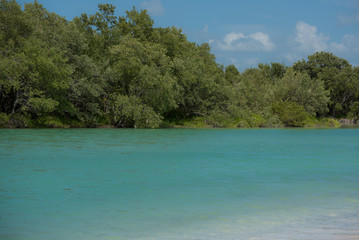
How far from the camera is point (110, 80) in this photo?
142 ft

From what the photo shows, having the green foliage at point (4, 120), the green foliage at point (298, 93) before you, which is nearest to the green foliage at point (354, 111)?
the green foliage at point (298, 93)

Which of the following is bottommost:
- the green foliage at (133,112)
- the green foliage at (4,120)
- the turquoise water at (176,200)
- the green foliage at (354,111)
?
the turquoise water at (176,200)

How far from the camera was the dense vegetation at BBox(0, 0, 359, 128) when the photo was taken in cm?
3512

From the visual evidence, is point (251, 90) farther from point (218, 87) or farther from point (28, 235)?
point (28, 235)

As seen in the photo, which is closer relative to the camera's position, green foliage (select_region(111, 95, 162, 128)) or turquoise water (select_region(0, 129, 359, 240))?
turquoise water (select_region(0, 129, 359, 240))

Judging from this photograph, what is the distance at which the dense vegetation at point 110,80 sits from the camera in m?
35.1

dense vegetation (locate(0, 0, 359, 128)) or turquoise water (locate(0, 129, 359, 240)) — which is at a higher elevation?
dense vegetation (locate(0, 0, 359, 128))

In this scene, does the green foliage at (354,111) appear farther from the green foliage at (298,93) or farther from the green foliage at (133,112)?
the green foliage at (133,112)

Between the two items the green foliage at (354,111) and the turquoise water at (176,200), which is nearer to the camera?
the turquoise water at (176,200)

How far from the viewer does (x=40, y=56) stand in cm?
3428

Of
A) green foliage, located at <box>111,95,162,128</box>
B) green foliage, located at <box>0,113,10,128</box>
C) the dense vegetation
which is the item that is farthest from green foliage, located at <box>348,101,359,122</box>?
green foliage, located at <box>0,113,10,128</box>

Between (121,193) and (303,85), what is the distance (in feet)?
204

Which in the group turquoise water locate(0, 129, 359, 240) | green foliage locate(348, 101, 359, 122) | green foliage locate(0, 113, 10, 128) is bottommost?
turquoise water locate(0, 129, 359, 240)

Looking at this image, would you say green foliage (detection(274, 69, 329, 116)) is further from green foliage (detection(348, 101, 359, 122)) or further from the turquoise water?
the turquoise water
